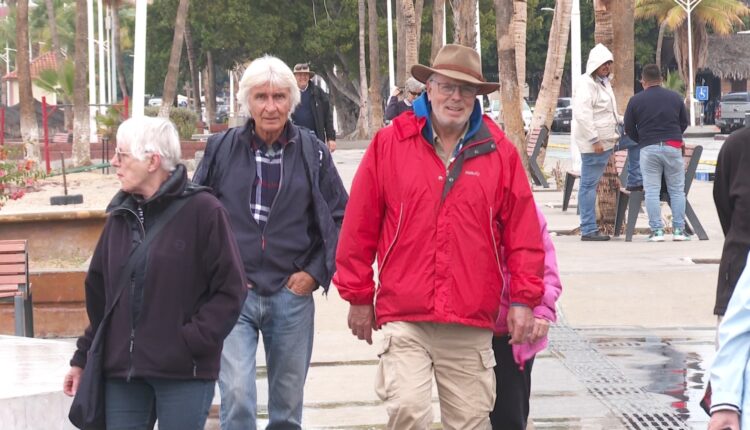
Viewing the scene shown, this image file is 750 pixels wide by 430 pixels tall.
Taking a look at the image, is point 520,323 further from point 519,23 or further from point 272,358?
point 519,23

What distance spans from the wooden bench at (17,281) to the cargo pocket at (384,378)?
393cm

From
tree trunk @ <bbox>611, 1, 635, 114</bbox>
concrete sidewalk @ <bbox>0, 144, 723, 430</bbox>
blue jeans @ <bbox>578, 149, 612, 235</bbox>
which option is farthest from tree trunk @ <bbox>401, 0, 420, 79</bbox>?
concrete sidewalk @ <bbox>0, 144, 723, 430</bbox>

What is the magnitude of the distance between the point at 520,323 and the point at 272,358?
1.23m

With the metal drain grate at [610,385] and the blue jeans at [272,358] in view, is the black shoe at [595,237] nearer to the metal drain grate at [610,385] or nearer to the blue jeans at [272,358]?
the metal drain grate at [610,385]

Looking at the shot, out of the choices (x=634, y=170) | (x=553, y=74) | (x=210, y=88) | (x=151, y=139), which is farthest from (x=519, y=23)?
(x=210, y=88)

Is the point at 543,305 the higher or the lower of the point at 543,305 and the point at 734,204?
the lower

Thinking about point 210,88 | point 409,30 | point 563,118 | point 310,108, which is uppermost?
point 409,30

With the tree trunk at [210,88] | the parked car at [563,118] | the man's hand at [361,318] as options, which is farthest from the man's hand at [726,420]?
the parked car at [563,118]

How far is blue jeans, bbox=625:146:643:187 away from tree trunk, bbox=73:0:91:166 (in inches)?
736

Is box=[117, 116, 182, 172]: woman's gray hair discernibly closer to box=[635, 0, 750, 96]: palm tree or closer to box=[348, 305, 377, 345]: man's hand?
box=[348, 305, 377, 345]: man's hand

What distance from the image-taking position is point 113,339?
488 cm

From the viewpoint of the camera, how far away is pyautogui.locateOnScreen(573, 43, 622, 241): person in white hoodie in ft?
48.6

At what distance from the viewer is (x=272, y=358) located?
6145mm

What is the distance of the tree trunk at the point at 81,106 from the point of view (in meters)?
32.2
